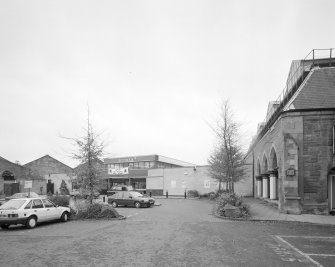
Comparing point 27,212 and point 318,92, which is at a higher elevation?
point 318,92

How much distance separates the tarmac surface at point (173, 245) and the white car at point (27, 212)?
0.50 m

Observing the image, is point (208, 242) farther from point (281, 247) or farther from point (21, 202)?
point (21, 202)

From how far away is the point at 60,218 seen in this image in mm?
17297

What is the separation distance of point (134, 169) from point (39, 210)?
1476 inches

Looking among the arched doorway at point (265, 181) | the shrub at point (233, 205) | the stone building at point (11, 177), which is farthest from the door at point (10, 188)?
the arched doorway at point (265, 181)

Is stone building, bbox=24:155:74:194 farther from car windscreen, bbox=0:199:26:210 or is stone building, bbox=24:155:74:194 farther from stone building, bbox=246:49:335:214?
stone building, bbox=246:49:335:214

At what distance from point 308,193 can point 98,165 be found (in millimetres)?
12757

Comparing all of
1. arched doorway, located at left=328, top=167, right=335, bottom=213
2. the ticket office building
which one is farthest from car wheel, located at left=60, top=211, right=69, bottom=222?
the ticket office building

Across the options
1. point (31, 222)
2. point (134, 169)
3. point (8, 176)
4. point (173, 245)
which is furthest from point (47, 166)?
point (173, 245)

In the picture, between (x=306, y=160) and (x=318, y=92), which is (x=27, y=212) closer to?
(x=306, y=160)

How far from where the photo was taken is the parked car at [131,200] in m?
26.9

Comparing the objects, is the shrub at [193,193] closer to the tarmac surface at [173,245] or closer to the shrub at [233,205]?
the shrub at [233,205]

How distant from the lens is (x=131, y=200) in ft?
89.7

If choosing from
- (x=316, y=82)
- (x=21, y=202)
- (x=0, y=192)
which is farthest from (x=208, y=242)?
(x=0, y=192)
